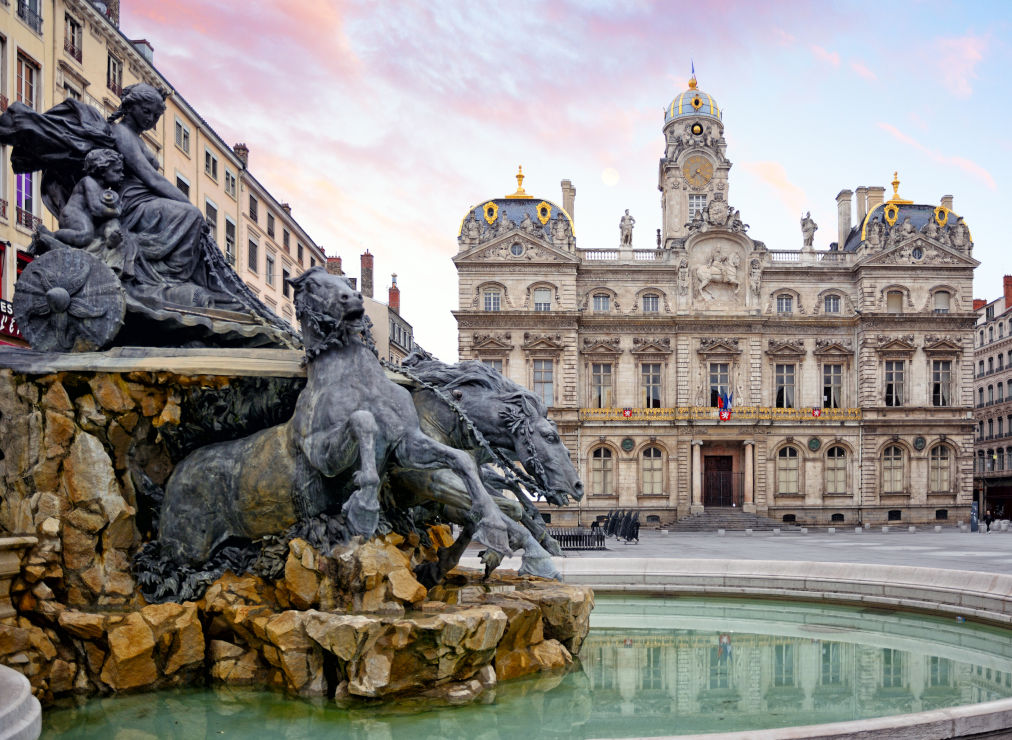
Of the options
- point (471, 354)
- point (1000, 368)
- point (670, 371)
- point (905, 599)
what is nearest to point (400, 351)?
point (471, 354)

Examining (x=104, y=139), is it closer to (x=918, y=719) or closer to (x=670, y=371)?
(x=918, y=719)

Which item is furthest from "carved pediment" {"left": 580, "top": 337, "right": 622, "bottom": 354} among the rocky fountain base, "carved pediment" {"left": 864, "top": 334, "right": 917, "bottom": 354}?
the rocky fountain base

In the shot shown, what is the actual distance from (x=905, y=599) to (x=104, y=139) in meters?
11.0

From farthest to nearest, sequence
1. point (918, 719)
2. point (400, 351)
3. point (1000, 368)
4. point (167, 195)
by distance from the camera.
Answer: point (1000, 368)
point (400, 351)
point (167, 195)
point (918, 719)

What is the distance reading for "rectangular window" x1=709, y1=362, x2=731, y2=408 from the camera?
151 ft

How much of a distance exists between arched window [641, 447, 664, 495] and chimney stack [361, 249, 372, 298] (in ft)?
72.0

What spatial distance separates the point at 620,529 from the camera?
108ft

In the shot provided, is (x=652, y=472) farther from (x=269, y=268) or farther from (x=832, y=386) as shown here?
(x=269, y=268)

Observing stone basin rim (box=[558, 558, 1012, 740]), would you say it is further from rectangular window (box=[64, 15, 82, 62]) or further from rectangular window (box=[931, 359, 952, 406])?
rectangular window (box=[931, 359, 952, 406])

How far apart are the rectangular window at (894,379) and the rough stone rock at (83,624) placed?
45609 millimetres

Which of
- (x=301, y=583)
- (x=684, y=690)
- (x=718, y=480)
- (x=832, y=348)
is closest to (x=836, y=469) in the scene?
(x=718, y=480)

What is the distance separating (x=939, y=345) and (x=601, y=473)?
18.8 m

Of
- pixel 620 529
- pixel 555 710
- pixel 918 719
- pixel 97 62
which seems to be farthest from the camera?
pixel 620 529

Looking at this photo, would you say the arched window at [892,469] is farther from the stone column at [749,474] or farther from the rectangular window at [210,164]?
the rectangular window at [210,164]
